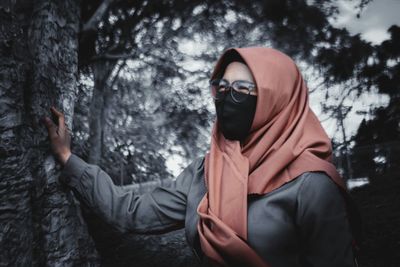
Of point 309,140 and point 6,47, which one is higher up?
point 6,47

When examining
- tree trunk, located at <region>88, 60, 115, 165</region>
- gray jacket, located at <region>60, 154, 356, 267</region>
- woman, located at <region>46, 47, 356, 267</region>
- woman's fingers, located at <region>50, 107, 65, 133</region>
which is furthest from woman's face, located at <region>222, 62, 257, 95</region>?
tree trunk, located at <region>88, 60, 115, 165</region>

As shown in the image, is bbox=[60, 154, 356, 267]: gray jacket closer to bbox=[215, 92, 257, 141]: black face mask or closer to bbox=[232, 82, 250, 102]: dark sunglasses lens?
bbox=[215, 92, 257, 141]: black face mask

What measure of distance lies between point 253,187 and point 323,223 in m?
0.31

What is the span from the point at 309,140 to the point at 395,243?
3158 mm

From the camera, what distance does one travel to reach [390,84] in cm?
369

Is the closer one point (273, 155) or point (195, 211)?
point (273, 155)

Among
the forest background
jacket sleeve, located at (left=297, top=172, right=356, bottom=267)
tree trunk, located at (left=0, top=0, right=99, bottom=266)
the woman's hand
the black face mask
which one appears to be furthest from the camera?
the forest background

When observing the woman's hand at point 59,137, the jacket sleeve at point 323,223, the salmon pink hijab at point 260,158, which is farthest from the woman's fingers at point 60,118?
the jacket sleeve at point 323,223

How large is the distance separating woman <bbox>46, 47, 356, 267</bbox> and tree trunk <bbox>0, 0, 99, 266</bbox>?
10 centimetres

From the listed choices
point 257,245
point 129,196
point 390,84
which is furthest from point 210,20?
point 257,245

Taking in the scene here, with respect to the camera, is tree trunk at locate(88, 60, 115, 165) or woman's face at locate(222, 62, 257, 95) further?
tree trunk at locate(88, 60, 115, 165)

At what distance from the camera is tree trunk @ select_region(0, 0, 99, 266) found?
1380 millimetres

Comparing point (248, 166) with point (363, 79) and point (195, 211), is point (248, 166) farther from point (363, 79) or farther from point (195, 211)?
point (363, 79)

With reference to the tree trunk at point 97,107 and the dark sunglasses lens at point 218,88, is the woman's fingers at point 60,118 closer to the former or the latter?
the dark sunglasses lens at point 218,88
